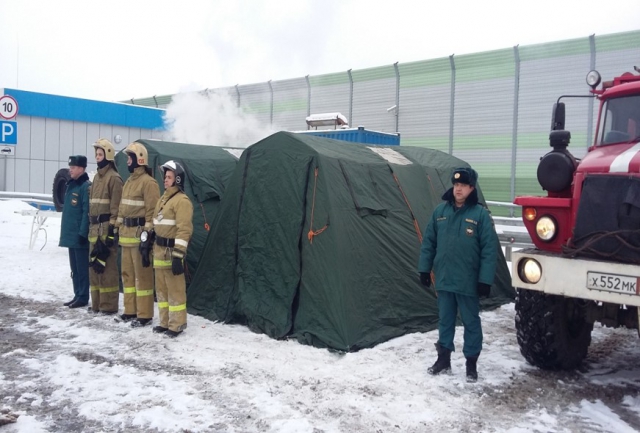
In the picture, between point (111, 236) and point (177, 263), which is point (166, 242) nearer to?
point (177, 263)

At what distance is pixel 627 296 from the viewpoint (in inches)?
169

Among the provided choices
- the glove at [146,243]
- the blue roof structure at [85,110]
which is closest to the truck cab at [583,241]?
the glove at [146,243]

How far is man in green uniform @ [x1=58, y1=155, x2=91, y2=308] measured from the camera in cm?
782

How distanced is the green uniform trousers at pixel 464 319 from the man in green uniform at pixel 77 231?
16.5ft

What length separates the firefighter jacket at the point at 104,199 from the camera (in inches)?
295

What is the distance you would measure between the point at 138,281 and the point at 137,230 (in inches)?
24.8

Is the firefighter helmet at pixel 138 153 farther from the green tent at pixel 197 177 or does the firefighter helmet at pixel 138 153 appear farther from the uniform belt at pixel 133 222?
the green tent at pixel 197 177

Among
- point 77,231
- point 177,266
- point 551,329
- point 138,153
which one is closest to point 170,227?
point 177,266

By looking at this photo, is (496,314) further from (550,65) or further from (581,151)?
(550,65)

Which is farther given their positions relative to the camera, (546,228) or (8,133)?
(8,133)

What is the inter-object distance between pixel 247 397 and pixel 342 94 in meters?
22.1

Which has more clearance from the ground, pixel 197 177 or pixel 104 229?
pixel 197 177

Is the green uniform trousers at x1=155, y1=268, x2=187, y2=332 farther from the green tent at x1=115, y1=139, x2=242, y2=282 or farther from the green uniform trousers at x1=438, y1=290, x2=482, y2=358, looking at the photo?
the green uniform trousers at x1=438, y1=290, x2=482, y2=358

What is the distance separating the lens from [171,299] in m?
6.57
